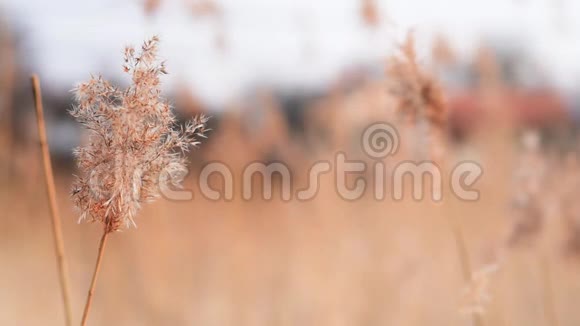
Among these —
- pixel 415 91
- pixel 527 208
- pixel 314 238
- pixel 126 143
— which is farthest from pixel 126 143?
pixel 314 238

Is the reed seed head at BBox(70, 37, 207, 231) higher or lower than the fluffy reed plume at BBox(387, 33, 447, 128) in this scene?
lower

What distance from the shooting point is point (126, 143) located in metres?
0.41

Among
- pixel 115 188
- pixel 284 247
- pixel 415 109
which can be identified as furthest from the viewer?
pixel 284 247

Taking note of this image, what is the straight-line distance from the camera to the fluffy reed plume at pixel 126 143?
41cm

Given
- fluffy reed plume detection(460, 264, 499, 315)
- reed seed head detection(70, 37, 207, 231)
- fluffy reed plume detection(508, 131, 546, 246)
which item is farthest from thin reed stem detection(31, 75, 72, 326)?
fluffy reed plume detection(508, 131, 546, 246)

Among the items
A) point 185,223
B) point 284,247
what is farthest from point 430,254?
point 185,223

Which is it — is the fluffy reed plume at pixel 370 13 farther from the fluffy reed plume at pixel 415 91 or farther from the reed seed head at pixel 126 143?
the reed seed head at pixel 126 143

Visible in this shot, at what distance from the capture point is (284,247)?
5.53 ft

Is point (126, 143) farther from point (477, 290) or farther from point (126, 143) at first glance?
point (477, 290)

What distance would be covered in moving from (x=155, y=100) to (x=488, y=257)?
0.74 m

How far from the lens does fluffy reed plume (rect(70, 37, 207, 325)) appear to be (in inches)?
16.1

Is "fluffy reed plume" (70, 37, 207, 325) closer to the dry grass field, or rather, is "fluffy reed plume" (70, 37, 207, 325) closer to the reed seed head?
the reed seed head

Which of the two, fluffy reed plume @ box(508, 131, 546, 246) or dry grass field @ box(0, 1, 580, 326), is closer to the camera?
fluffy reed plume @ box(508, 131, 546, 246)

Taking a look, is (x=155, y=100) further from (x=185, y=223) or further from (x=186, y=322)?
(x=185, y=223)
